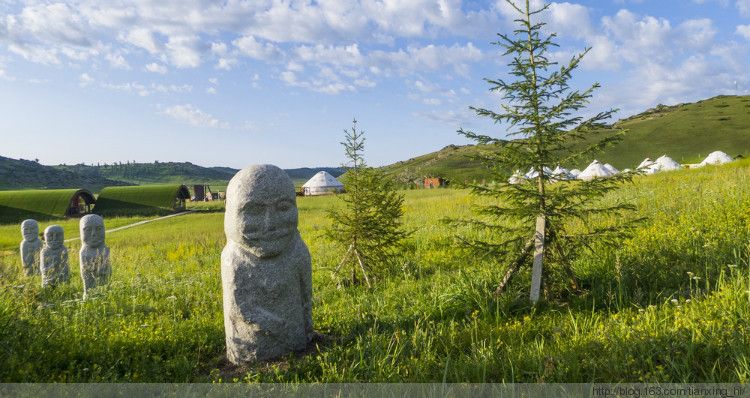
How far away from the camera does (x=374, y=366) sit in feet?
13.2

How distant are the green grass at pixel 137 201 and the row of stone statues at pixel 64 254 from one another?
2788 centimetres

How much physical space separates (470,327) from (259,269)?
2.46 meters

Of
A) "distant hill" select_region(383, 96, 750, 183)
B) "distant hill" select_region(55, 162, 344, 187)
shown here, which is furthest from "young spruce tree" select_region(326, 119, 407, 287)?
"distant hill" select_region(55, 162, 344, 187)

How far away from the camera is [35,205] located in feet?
120

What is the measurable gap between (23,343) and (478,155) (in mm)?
5643

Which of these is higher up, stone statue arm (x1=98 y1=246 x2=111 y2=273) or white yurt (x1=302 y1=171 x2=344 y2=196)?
white yurt (x1=302 y1=171 x2=344 y2=196)

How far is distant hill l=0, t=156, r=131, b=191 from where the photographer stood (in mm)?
99062

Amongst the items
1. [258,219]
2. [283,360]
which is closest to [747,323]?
[283,360]

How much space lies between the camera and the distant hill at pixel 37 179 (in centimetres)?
9906

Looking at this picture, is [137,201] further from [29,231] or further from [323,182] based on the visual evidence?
[29,231]

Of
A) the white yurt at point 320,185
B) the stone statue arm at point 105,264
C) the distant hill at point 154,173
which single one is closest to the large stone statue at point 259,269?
the stone statue arm at point 105,264

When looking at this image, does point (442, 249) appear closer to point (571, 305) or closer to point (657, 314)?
point (571, 305)

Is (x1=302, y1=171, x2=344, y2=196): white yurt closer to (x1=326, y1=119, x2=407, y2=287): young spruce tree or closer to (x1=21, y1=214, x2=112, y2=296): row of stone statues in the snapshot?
(x1=21, y1=214, x2=112, y2=296): row of stone statues

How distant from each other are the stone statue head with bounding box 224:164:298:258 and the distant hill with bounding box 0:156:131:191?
11590 centimetres
